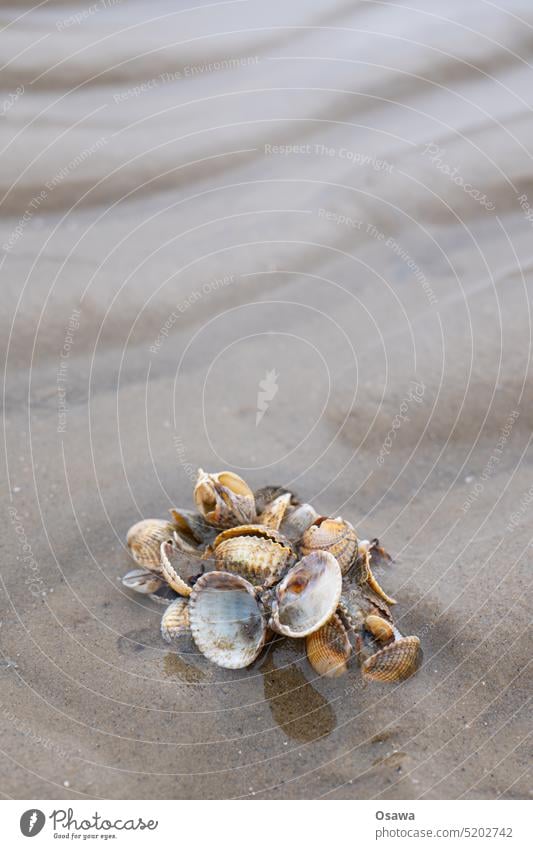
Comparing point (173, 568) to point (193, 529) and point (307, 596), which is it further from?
point (307, 596)

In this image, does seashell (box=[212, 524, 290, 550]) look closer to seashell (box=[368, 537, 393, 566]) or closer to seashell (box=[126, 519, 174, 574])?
seashell (box=[126, 519, 174, 574])

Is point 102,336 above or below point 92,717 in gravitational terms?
above

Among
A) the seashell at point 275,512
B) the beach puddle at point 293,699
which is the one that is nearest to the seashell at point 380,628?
the beach puddle at point 293,699

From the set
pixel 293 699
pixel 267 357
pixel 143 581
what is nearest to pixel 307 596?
pixel 293 699

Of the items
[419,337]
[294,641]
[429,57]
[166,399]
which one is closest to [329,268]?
[419,337]
